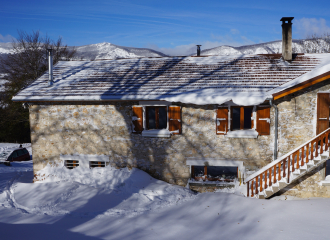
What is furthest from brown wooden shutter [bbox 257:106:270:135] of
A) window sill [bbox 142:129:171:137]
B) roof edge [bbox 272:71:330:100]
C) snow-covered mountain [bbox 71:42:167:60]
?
snow-covered mountain [bbox 71:42:167:60]

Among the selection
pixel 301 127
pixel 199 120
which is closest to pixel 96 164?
pixel 199 120

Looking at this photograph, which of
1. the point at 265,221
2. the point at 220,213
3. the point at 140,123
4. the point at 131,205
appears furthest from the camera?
the point at 140,123

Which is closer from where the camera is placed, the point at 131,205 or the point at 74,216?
the point at 74,216

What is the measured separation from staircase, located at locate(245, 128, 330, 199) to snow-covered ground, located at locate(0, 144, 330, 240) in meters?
0.49

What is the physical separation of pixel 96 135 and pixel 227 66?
627 centimetres

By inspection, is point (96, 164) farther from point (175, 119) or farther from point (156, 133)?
point (175, 119)

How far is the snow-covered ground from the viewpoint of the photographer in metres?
5.95

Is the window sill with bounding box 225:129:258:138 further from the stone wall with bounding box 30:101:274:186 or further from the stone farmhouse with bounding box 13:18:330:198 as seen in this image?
the stone wall with bounding box 30:101:274:186

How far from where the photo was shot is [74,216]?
A: 7156 mm

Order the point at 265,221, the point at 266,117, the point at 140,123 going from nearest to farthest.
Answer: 1. the point at 265,221
2. the point at 266,117
3. the point at 140,123

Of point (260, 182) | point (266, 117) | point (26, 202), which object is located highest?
point (266, 117)

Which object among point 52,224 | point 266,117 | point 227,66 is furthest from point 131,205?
point 227,66

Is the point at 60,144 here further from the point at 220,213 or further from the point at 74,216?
the point at 220,213

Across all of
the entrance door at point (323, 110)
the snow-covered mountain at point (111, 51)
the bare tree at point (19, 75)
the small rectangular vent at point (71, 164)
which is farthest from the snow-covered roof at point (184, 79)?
the snow-covered mountain at point (111, 51)
